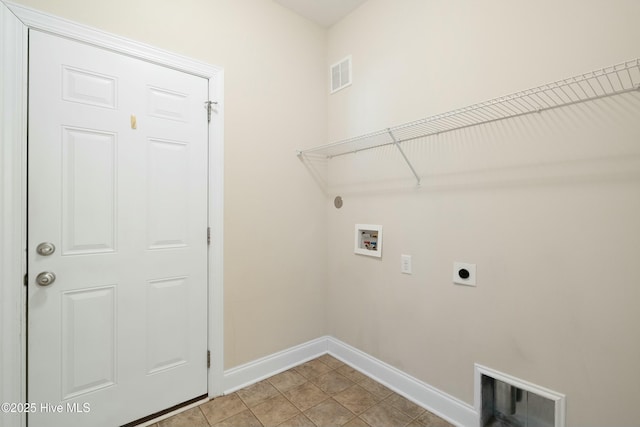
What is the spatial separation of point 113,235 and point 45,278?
0.33m

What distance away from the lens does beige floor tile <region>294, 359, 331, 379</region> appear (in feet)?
7.09

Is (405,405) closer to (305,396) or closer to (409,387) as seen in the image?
(409,387)

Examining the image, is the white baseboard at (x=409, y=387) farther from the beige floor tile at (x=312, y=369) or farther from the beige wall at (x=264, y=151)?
the beige wall at (x=264, y=151)

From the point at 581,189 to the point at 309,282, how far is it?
6.05ft

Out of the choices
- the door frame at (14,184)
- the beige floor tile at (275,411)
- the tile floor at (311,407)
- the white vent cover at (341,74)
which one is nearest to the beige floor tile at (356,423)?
the tile floor at (311,407)

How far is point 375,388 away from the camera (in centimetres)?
198

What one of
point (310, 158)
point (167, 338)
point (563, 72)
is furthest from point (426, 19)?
point (167, 338)

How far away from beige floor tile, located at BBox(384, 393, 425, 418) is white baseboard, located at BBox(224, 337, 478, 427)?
3cm

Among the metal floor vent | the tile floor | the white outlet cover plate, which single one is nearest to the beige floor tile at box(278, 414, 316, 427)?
the tile floor

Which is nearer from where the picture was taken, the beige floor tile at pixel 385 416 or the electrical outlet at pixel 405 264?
the beige floor tile at pixel 385 416

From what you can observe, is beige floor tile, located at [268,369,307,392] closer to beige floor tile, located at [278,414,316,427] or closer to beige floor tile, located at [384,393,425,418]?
beige floor tile, located at [278,414,316,427]

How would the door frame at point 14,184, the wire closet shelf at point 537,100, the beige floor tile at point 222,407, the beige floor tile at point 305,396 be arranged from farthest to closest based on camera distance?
1. the beige floor tile at point 305,396
2. the beige floor tile at point 222,407
3. the door frame at point 14,184
4. the wire closet shelf at point 537,100

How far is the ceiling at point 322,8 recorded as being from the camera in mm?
2199

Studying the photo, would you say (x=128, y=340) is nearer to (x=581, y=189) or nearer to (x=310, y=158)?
(x=310, y=158)
